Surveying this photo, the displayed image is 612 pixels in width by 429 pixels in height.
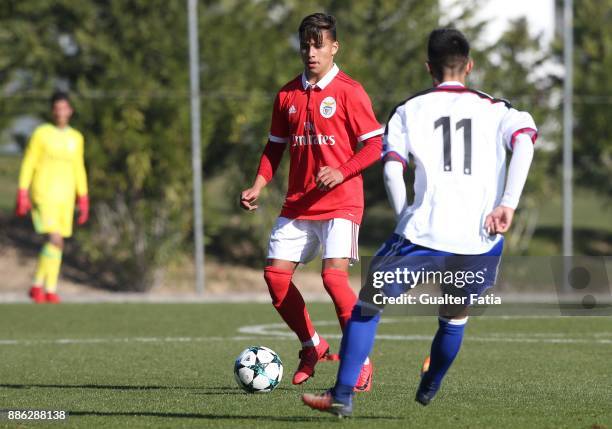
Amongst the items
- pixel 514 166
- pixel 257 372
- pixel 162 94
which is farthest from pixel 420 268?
pixel 162 94

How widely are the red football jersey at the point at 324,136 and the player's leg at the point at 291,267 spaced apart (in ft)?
0.32

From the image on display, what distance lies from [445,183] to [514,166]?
0.31m

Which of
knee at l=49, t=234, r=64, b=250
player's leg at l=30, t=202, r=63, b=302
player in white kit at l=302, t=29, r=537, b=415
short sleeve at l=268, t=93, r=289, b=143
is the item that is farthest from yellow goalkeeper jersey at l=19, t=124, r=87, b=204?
player in white kit at l=302, t=29, r=537, b=415

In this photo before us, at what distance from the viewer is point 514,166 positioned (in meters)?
5.55

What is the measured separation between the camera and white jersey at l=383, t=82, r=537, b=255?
555cm

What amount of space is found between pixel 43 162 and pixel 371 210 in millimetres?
8362

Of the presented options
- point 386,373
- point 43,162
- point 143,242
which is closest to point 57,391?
point 386,373

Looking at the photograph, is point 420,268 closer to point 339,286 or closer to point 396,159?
point 396,159

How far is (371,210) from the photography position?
71.2ft

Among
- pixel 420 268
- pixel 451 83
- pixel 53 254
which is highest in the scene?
pixel 53 254

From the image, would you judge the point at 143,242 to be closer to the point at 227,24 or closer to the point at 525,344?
the point at 227,24

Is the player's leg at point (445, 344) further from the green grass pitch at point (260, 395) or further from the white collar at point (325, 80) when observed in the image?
the white collar at point (325, 80)

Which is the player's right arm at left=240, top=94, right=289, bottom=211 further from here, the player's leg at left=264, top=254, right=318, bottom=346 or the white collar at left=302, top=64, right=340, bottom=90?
the player's leg at left=264, top=254, right=318, bottom=346

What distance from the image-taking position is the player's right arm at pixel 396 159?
17.9ft
